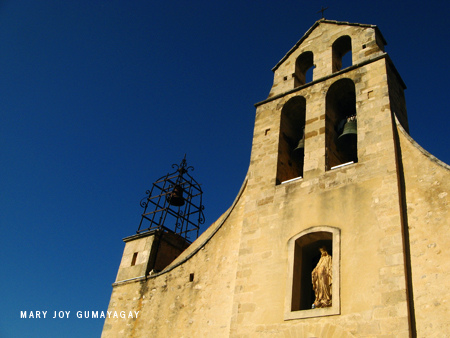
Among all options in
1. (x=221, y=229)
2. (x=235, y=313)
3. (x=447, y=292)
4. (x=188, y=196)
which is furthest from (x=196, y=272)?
(x=447, y=292)

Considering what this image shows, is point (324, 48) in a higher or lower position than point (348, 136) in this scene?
→ higher

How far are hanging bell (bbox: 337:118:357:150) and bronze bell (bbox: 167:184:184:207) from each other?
4.34 meters

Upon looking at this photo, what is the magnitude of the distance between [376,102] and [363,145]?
921mm

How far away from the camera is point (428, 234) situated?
19.3ft

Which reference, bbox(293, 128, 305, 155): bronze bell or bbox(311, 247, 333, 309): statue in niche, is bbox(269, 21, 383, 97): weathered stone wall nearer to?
bbox(293, 128, 305, 155): bronze bell

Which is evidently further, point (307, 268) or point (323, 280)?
point (307, 268)

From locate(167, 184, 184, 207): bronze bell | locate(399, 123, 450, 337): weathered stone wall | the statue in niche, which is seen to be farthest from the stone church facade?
locate(167, 184, 184, 207): bronze bell

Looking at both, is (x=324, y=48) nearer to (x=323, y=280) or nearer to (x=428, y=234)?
(x=428, y=234)

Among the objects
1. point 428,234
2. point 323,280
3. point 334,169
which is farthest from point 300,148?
point 428,234

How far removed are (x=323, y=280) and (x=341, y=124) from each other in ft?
10.9

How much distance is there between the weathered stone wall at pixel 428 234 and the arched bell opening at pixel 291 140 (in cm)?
214

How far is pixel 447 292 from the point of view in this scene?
5.28 meters

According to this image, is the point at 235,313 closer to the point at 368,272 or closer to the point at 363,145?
the point at 368,272

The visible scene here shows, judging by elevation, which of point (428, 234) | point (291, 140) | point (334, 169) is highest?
point (291, 140)
